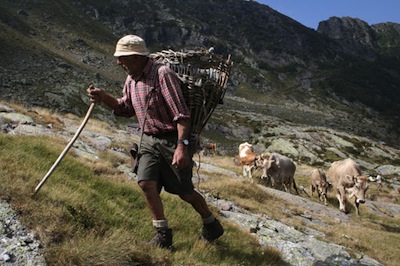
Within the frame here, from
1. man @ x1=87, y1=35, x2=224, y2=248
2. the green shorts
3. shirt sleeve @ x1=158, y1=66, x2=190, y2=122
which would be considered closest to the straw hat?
man @ x1=87, y1=35, x2=224, y2=248

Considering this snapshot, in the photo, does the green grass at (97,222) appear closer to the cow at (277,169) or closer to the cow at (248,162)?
the cow at (277,169)

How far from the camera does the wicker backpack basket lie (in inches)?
216

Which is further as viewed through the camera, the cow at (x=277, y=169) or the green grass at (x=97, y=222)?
the cow at (x=277, y=169)

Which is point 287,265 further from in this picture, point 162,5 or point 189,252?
A: point 162,5

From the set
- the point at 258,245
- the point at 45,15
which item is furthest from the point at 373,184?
the point at 45,15

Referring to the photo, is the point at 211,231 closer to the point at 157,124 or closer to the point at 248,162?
the point at 157,124

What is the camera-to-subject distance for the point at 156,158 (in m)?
5.41

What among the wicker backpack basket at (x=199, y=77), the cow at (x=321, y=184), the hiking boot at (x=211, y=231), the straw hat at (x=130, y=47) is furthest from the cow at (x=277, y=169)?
the straw hat at (x=130, y=47)

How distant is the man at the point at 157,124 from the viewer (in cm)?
514

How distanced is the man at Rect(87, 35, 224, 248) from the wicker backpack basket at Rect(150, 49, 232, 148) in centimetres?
25

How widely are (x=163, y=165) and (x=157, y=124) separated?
602mm

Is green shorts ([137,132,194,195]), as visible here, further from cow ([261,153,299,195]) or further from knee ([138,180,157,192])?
cow ([261,153,299,195])

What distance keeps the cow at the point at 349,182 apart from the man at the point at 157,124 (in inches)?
624

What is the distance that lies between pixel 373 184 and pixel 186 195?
3968 cm
